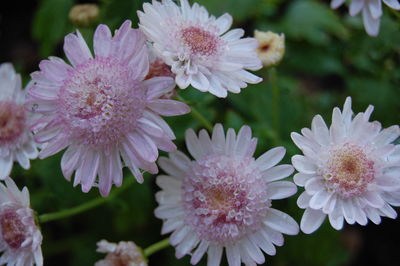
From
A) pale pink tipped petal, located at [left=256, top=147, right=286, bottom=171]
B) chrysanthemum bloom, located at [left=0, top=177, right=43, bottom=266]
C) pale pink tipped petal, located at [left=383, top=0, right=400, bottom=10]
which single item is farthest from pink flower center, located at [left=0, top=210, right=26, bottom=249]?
pale pink tipped petal, located at [left=383, top=0, right=400, bottom=10]

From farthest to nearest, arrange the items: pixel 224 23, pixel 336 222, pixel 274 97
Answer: pixel 274 97 → pixel 224 23 → pixel 336 222

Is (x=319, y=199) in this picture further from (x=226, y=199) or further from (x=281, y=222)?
(x=226, y=199)

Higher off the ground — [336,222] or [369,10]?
[369,10]

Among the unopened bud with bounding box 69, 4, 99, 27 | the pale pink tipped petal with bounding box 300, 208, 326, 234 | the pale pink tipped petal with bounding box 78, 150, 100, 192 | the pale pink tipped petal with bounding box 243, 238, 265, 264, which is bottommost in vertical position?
the pale pink tipped petal with bounding box 243, 238, 265, 264

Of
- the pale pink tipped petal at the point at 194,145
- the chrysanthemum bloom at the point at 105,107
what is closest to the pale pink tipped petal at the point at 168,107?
the chrysanthemum bloom at the point at 105,107

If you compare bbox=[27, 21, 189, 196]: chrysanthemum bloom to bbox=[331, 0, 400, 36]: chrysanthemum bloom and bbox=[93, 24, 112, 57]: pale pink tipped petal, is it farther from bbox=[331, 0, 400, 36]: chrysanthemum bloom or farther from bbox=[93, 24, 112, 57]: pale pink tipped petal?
bbox=[331, 0, 400, 36]: chrysanthemum bloom

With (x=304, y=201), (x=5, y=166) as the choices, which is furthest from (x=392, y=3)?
(x=5, y=166)
